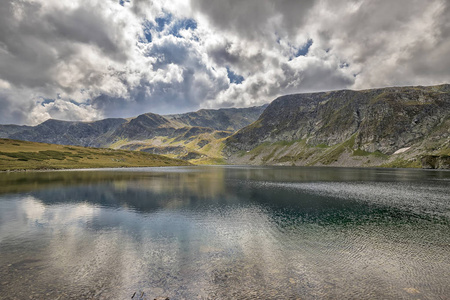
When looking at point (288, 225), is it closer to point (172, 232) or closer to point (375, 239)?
point (375, 239)

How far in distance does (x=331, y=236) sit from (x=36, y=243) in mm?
38526

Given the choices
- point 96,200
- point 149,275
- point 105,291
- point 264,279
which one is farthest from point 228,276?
point 96,200

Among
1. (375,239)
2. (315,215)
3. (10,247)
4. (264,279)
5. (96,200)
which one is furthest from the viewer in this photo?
(96,200)

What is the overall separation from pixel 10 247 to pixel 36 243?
235 centimetres

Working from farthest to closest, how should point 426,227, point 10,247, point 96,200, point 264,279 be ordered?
1. point 96,200
2. point 426,227
3. point 10,247
4. point 264,279

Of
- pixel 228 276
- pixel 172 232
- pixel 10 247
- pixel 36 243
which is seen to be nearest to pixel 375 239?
pixel 228 276

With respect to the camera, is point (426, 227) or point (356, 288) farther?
point (426, 227)

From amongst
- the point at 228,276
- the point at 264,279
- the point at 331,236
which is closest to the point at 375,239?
the point at 331,236

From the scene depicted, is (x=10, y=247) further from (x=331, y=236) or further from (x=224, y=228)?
(x=331, y=236)

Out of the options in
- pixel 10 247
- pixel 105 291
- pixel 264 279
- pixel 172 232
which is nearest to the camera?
pixel 105 291

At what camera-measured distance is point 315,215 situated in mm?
43031

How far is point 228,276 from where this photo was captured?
19984 mm

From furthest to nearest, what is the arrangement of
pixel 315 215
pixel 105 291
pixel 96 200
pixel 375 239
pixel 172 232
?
pixel 96 200 < pixel 315 215 < pixel 172 232 < pixel 375 239 < pixel 105 291

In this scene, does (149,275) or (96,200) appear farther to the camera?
(96,200)
